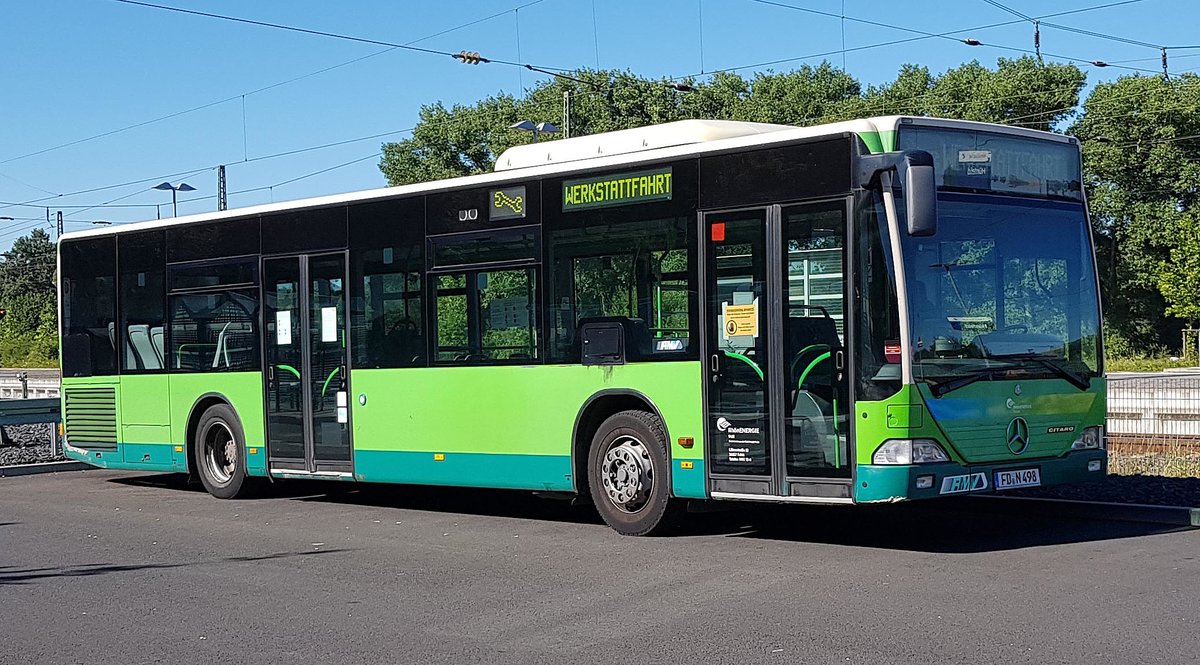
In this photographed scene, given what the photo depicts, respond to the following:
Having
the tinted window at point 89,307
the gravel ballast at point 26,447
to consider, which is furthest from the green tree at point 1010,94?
the tinted window at point 89,307

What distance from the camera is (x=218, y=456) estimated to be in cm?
1698

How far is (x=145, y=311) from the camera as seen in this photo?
1767 centimetres

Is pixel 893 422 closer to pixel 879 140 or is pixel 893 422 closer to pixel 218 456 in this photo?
pixel 879 140

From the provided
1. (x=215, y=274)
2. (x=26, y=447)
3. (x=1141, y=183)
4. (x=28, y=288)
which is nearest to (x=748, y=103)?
(x=1141, y=183)

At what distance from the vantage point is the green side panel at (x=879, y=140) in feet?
35.3

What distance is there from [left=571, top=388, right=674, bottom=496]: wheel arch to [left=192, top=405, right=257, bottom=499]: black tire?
535 centimetres

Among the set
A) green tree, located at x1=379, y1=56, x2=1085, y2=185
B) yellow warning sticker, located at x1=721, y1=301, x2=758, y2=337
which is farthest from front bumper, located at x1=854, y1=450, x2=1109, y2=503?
green tree, located at x1=379, y1=56, x2=1085, y2=185

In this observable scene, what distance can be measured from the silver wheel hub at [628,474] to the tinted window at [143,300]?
23.3 feet

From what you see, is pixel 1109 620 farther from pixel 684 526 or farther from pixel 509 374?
pixel 509 374

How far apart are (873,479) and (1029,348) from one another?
1.72 m

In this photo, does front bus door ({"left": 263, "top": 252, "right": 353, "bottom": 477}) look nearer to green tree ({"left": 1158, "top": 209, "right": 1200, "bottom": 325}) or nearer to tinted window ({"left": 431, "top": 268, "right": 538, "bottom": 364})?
tinted window ({"left": 431, "top": 268, "right": 538, "bottom": 364})

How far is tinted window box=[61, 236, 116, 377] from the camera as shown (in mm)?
18234

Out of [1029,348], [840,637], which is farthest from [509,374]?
[840,637]

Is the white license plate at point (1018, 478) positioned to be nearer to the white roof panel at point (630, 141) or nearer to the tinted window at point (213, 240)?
the white roof panel at point (630, 141)
